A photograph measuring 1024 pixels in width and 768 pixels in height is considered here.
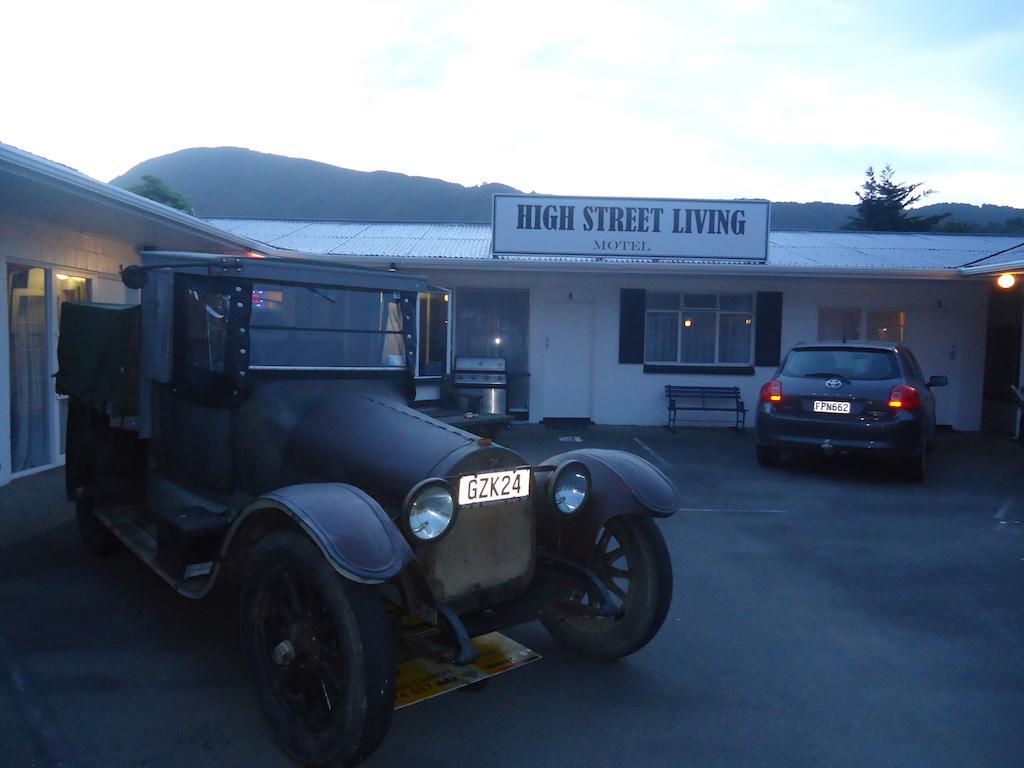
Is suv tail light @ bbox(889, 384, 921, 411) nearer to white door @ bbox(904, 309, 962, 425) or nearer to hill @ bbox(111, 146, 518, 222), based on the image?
white door @ bbox(904, 309, 962, 425)

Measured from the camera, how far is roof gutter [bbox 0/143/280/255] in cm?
552

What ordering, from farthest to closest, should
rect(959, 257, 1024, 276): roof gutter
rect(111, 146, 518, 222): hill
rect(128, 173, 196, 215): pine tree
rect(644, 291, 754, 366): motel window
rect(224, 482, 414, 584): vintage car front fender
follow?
rect(111, 146, 518, 222): hill
rect(128, 173, 196, 215): pine tree
rect(644, 291, 754, 366): motel window
rect(959, 257, 1024, 276): roof gutter
rect(224, 482, 414, 584): vintage car front fender

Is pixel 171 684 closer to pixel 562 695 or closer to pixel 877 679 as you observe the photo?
pixel 562 695

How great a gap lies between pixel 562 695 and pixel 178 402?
2.83 metres

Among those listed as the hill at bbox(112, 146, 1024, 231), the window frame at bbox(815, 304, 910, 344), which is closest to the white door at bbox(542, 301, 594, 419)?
the window frame at bbox(815, 304, 910, 344)

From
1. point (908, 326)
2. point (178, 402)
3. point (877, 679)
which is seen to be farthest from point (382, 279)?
point (908, 326)

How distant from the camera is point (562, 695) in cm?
367

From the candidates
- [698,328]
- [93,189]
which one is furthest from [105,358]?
[698,328]

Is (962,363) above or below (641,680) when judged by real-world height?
above

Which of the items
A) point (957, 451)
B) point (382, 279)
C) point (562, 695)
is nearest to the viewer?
point (562, 695)

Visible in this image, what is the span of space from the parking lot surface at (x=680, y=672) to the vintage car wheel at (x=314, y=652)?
23 cm

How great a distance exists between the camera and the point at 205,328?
172 inches

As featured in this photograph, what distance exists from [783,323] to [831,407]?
5.09m

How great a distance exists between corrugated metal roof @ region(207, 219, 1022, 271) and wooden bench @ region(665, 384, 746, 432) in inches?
83.6
